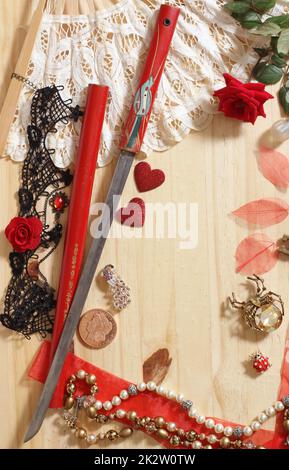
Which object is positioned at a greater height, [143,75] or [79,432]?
[143,75]

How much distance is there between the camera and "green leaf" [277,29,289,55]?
91 centimetres

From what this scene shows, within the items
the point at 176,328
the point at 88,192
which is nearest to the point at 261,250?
the point at 176,328

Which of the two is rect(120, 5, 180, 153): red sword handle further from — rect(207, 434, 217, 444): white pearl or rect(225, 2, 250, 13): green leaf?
rect(207, 434, 217, 444): white pearl

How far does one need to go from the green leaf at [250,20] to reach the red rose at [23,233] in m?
0.46

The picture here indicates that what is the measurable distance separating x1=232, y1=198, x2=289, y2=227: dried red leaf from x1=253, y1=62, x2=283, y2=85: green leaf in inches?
7.5

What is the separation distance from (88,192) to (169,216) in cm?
14

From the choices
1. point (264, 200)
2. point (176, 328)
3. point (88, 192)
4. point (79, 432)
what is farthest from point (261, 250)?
point (79, 432)

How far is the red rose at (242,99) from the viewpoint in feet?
2.86

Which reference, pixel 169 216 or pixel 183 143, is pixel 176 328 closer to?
pixel 169 216

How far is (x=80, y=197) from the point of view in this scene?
2.95 ft

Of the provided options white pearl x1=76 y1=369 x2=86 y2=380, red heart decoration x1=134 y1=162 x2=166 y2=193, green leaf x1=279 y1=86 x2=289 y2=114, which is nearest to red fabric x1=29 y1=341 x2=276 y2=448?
white pearl x1=76 y1=369 x2=86 y2=380
